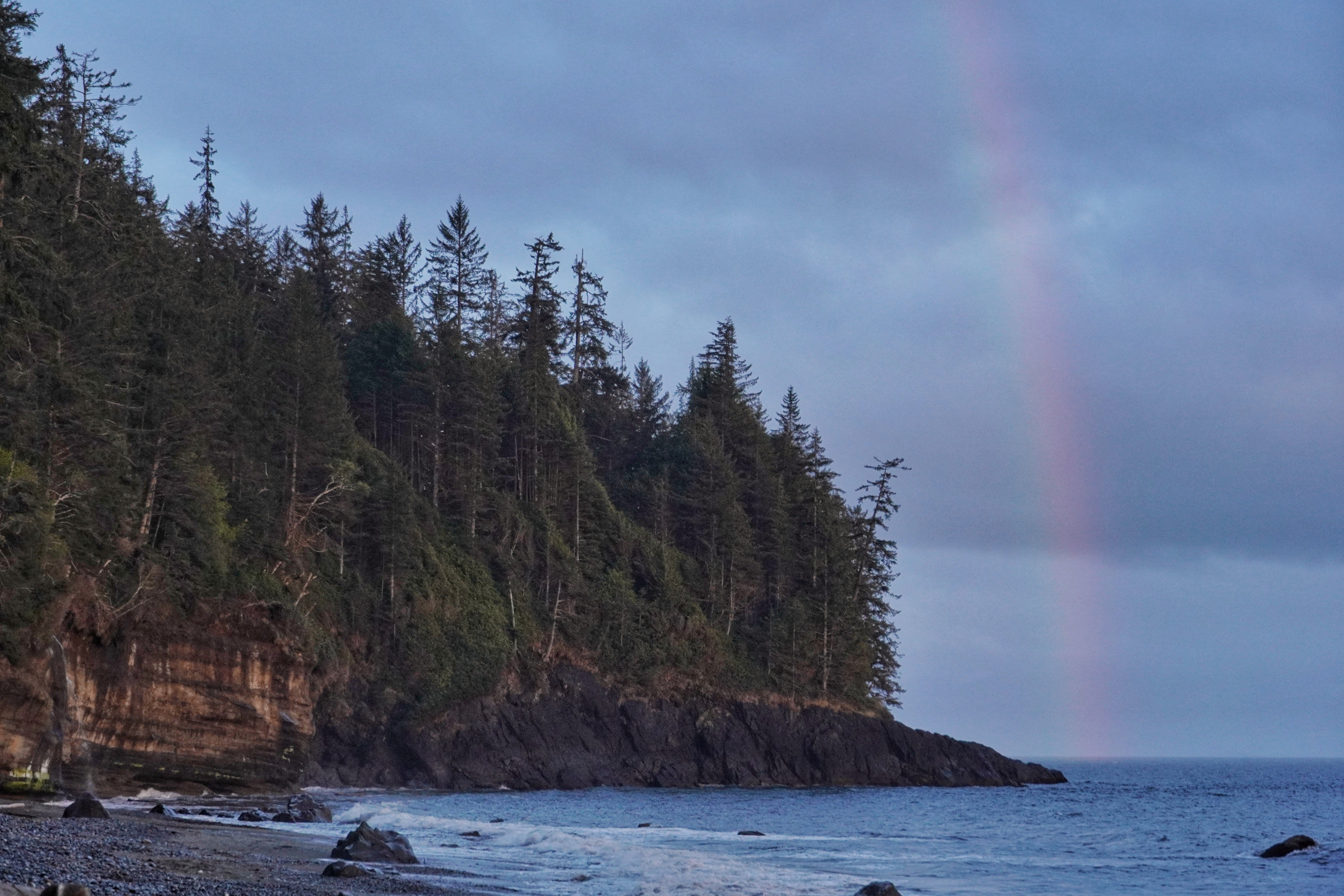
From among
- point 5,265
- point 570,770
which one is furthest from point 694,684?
point 5,265

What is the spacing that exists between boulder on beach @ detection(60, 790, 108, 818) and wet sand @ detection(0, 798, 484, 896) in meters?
0.32

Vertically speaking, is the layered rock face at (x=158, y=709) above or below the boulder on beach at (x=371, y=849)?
above

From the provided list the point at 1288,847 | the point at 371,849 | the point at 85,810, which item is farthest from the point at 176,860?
the point at 1288,847

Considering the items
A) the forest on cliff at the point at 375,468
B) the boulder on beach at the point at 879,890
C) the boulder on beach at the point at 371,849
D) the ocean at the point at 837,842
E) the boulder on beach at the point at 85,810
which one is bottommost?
the ocean at the point at 837,842

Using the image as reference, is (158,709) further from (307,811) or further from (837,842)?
(837,842)

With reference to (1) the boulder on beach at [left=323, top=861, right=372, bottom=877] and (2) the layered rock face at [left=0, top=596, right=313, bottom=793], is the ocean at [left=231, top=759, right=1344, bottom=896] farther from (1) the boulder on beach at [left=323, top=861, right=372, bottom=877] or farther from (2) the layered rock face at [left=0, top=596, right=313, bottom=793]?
(2) the layered rock face at [left=0, top=596, right=313, bottom=793]

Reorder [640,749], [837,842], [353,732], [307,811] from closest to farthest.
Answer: [307,811] < [837,842] < [353,732] < [640,749]

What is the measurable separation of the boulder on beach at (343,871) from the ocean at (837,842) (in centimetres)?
193

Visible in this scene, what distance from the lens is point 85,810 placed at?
25.3 m

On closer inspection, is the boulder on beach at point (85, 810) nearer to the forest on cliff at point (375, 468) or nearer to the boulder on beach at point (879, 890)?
the forest on cliff at point (375, 468)

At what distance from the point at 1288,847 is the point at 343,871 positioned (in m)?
29.9

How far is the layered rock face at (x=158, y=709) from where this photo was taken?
3141 cm

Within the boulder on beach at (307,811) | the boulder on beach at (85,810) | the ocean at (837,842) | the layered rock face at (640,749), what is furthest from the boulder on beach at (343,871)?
the layered rock face at (640,749)

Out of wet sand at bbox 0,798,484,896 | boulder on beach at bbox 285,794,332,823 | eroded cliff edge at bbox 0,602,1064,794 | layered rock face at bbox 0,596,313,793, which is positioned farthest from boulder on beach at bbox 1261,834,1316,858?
layered rock face at bbox 0,596,313,793
